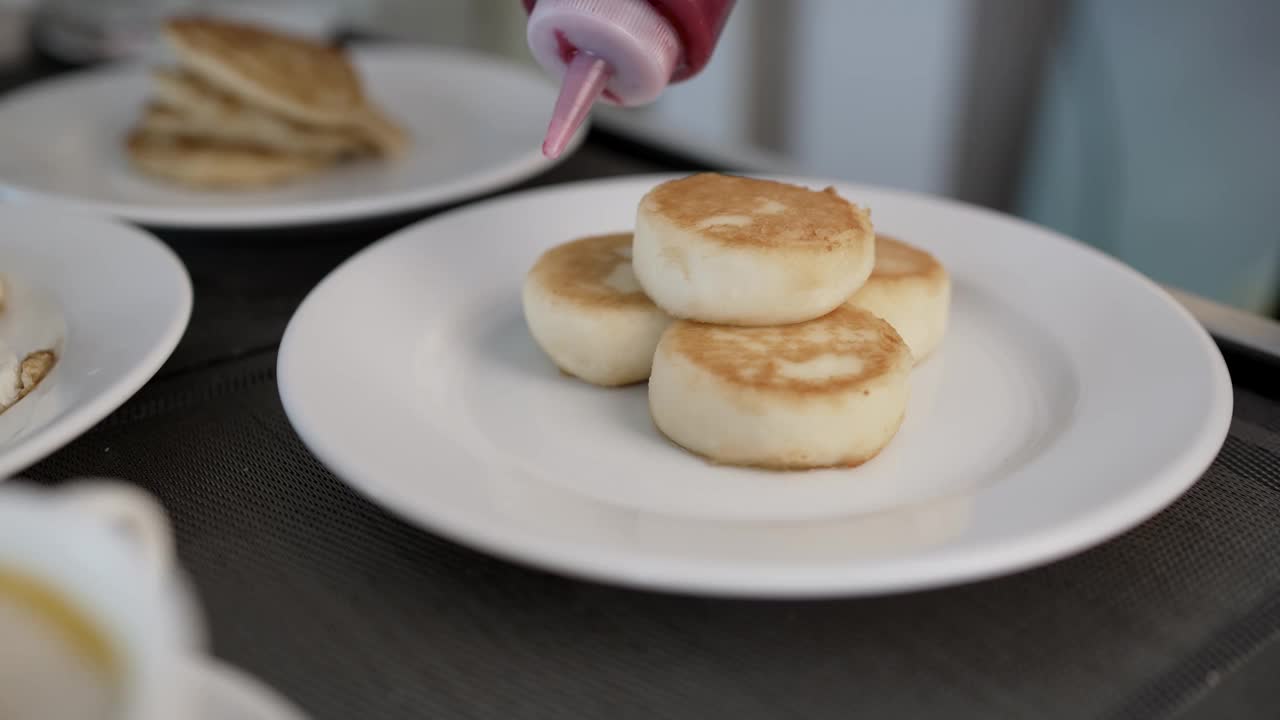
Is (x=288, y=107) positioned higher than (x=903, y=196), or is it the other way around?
(x=903, y=196)

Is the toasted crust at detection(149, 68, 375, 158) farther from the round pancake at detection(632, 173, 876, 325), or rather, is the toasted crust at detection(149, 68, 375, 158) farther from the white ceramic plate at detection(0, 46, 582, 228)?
the round pancake at detection(632, 173, 876, 325)

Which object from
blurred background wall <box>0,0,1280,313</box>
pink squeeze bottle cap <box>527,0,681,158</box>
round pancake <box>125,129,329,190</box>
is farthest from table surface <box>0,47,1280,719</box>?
blurred background wall <box>0,0,1280,313</box>

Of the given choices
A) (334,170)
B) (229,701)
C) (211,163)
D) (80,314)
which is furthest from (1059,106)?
(229,701)

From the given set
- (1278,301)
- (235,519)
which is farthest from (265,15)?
(1278,301)

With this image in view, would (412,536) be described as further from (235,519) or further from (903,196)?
(903,196)

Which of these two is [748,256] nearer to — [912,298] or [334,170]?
[912,298]

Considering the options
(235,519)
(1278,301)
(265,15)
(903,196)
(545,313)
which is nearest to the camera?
(235,519)
